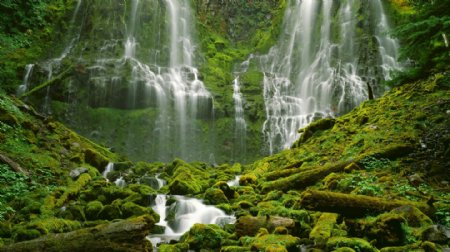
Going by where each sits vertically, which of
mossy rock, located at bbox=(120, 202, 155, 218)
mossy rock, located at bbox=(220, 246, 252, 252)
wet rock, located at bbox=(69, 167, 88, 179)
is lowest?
mossy rock, located at bbox=(220, 246, 252, 252)

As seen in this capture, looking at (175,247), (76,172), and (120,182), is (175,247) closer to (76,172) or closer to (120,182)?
(76,172)

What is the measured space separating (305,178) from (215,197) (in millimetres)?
2960

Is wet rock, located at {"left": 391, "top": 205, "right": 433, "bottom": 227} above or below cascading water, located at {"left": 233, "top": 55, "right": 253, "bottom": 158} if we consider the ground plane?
below

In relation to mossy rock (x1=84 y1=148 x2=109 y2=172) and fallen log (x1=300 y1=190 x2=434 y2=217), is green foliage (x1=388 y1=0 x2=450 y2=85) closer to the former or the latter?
fallen log (x1=300 y1=190 x2=434 y2=217)

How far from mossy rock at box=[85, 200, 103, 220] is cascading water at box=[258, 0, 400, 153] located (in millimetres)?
20167

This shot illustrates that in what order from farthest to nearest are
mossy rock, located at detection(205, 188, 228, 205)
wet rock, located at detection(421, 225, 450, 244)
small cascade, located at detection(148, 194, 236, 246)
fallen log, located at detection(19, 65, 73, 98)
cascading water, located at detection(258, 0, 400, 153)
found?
cascading water, located at detection(258, 0, 400, 153)
fallen log, located at detection(19, 65, 73, 98)
mossy rock, located at detection(205, 188, 228, 205)
small cascade, located at detection(148, 194, 236, 246)
wet rock, located at detection(421, 225, 450, 244)

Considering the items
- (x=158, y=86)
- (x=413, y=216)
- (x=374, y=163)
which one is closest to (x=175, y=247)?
(x=413, y=216)

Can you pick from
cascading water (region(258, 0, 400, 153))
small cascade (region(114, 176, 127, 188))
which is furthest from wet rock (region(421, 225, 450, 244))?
cascading water (region(258, 0, 400, 153))

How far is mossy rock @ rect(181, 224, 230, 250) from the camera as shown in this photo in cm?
742

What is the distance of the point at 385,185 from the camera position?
8148 mm

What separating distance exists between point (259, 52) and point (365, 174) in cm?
3076

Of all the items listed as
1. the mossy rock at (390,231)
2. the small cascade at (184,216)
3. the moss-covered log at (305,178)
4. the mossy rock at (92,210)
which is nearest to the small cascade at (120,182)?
the small cascade at (184,216)

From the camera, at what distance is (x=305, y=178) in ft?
35.0

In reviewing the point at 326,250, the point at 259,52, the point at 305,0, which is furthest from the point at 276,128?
the point at 326,250
